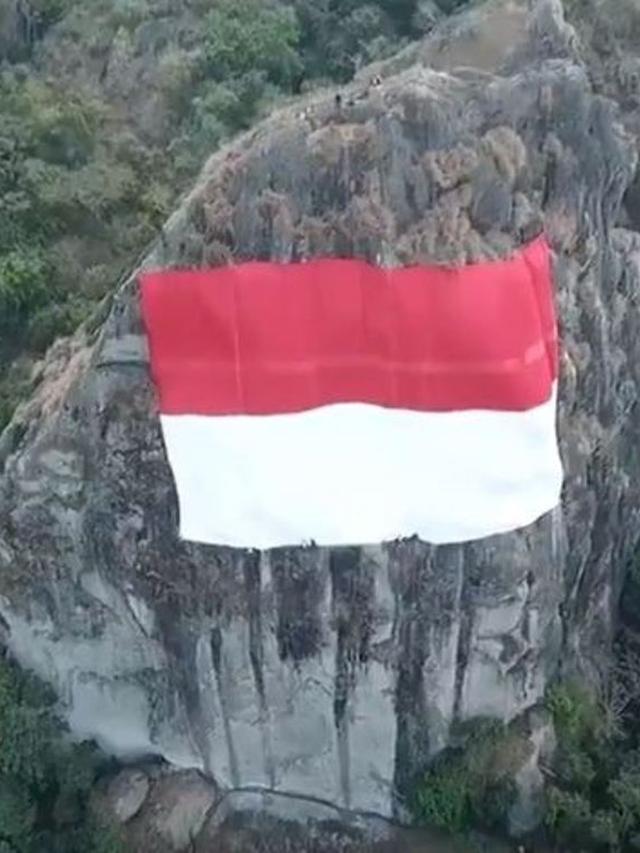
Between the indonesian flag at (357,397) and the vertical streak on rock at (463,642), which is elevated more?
the indonesian flag at (357,397)

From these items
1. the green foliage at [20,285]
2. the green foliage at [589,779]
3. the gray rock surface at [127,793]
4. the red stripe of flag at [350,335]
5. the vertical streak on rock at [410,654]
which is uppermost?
the red stripe of flag at [350,335]

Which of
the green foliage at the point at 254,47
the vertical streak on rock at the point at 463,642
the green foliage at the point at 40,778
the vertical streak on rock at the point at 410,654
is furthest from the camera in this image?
the green foliage at the point at 254,47

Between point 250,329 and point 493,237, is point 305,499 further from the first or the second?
point 493,237

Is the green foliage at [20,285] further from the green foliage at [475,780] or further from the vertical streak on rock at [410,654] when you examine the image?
the green foliage at [475,780]

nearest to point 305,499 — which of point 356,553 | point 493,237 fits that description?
point 356,553

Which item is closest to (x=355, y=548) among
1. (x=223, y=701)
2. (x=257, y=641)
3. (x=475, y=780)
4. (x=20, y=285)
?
(x=257, y=641)

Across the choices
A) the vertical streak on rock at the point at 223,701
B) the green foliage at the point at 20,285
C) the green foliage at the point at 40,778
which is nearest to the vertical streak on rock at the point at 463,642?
the vertical streak on rock at the point at 223,701
